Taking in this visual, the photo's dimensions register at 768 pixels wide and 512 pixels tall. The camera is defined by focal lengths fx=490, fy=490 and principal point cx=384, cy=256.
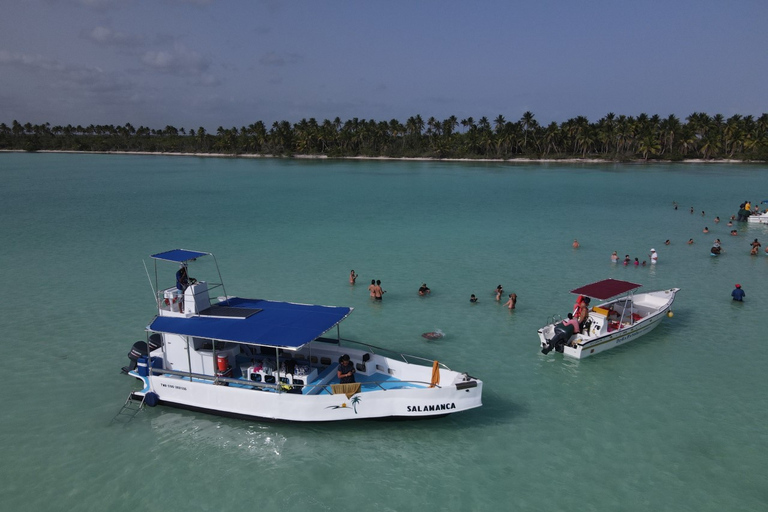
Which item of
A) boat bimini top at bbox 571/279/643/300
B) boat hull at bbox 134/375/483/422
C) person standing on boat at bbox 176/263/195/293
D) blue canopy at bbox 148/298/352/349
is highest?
person standing on boat at bbox 176/263/195/293

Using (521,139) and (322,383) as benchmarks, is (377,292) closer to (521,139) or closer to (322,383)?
(322,383)

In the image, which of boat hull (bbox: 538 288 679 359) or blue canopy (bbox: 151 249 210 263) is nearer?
blue canopy (bbox: 151 249 210 263)

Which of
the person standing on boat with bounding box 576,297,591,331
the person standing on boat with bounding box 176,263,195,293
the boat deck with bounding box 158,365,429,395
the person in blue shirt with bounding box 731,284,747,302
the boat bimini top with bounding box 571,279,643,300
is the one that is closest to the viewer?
the boat deck with bounding box 158,365,429,395

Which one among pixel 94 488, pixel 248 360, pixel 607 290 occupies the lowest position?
pixel 94 488

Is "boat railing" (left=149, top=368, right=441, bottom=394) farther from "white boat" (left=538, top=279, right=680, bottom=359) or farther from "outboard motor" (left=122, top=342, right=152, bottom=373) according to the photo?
"white boat" (left=538, top=279, right=680, bottom=359)

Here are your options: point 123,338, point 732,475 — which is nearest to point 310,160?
point 123,338

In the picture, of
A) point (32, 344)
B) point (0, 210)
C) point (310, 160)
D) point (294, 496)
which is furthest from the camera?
point (310, 160)

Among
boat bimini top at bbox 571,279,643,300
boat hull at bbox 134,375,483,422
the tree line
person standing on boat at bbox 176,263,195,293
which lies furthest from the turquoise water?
the tree line

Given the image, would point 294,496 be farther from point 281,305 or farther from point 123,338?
point 123,338
